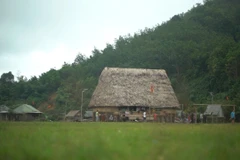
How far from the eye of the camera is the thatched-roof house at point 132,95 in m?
35.0

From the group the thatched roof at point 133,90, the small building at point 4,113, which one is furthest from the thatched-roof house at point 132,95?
the small building at point 4,113

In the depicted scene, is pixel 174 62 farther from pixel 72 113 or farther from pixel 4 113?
pixel 4 113

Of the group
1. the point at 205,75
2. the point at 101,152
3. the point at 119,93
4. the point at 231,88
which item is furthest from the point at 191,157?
the point at 205,75

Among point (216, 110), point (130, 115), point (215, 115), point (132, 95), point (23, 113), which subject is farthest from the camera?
point (23, 113)

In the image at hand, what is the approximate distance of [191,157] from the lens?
15.1 feet

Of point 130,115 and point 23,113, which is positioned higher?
point 23,113

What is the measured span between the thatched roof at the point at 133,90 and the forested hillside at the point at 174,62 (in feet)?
21.5

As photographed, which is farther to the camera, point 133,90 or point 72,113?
point 72,113

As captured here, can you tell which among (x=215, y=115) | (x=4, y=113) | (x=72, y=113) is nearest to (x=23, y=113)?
(x=4, y=113)

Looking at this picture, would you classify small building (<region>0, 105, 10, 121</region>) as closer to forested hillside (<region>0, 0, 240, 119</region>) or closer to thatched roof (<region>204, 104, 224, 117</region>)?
forested hillside (<region>0, 0, 240, 119</region>)

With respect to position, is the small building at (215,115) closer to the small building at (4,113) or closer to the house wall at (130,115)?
the house wall at (130,115)

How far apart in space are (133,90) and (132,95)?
0.78 m

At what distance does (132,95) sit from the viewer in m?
35.7

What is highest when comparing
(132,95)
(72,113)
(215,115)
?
(132,95)
